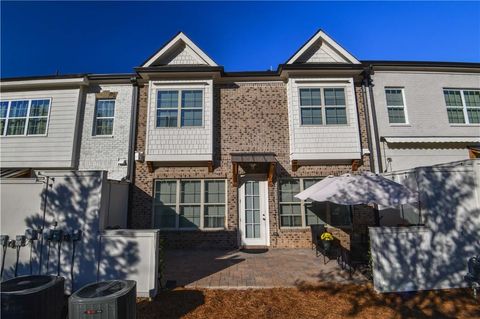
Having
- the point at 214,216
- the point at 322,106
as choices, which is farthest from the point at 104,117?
the point at 322,106

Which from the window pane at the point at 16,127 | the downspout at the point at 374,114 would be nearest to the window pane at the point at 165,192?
the window pane at the point at 16,127

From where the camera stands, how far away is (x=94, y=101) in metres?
11.3

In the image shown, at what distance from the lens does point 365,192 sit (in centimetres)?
635

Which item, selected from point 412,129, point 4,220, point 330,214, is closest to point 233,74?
point 330,214

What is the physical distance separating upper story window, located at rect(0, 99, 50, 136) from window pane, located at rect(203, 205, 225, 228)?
26.7ft

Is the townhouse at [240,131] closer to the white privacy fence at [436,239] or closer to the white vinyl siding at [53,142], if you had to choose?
the white vinyl siding at [53,142]

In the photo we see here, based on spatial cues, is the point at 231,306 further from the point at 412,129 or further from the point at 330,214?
the point at 412,129

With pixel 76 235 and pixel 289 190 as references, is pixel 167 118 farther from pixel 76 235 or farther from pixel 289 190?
pixel 76 235

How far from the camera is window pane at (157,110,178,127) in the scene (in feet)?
35.1

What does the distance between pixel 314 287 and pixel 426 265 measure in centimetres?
259

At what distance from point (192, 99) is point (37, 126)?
7.16 m

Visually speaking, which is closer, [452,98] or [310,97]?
[310,97]

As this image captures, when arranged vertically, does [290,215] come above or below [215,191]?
below

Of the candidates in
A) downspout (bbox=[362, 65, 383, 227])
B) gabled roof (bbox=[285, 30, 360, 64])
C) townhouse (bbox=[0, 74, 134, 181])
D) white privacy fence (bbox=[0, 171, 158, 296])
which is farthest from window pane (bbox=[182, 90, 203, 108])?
downspout (bbox=[362, 65, 383, 227])
